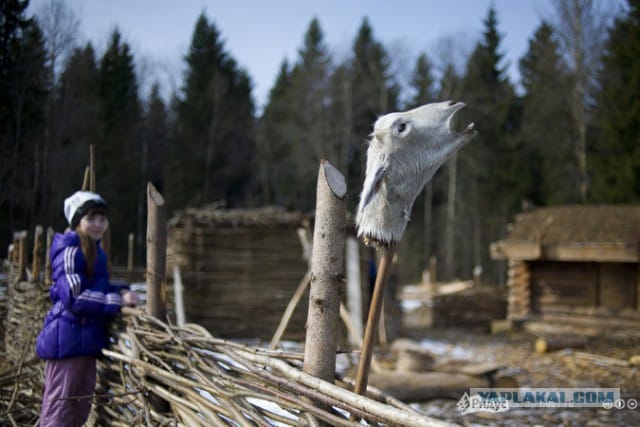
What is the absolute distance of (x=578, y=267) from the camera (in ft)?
37.0

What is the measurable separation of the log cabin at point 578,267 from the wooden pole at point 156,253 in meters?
9.79

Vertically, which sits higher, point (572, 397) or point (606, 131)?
point (606, 131)

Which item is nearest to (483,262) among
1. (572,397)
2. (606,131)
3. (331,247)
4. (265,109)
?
(606,131)

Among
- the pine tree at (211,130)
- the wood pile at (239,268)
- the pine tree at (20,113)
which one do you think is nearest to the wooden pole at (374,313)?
the pine tree at (20,113)

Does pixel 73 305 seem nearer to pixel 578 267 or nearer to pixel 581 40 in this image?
pixel 578 267

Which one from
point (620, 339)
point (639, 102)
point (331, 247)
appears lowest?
point (620, 339)

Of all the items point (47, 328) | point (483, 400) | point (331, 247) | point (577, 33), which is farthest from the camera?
point (577, 33)

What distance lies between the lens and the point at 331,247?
1.79m

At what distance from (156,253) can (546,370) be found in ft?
20.8

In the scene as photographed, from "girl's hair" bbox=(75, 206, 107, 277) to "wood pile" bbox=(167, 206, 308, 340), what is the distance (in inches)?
257

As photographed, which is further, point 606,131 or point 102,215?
point 606,131

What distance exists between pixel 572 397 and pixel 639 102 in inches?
573

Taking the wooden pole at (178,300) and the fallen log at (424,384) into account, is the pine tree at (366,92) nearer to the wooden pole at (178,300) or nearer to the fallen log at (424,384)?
the wooden pole at (178,300)

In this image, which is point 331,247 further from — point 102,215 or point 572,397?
point 572,397
